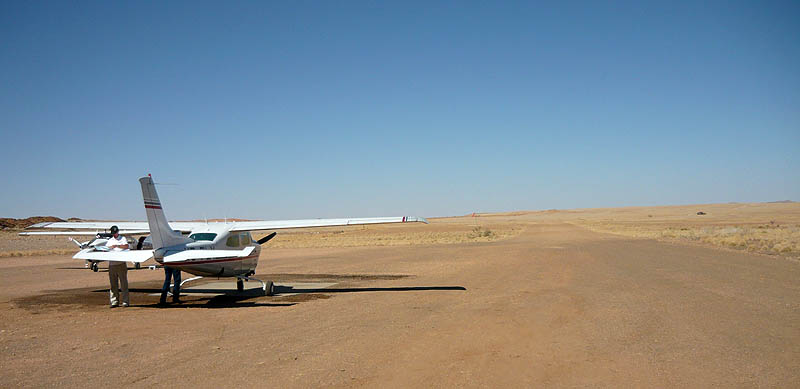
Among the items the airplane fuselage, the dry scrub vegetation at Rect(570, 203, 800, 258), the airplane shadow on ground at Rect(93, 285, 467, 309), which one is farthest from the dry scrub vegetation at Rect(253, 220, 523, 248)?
the airplane fuselage

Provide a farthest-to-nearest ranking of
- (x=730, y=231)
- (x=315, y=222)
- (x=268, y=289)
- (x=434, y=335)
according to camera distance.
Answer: (x=730, y=231)
(x=315, y=222)
(x=268, y=289)
(x=434, y=335)

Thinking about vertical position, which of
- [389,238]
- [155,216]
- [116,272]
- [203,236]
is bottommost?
[389,238]

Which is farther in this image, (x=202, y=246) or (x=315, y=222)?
(x=315, y=222)

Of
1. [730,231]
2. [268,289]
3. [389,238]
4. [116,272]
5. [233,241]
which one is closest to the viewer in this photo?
[116,272]

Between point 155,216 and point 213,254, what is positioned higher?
point 155,216

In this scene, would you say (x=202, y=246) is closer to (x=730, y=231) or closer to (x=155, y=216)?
(x=155, y=216)

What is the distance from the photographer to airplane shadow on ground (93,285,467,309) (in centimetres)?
1327

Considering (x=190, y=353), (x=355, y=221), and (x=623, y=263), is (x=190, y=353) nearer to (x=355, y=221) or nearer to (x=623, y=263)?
(x=355, y=221)

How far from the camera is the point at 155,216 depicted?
42.4 feet

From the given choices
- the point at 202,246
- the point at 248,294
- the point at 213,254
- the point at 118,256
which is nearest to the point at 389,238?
the point at 248,294

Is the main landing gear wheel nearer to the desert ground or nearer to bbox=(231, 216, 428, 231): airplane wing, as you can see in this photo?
the desert ground

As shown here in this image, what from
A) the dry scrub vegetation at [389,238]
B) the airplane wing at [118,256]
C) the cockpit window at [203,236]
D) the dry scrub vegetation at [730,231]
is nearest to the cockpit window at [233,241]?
the cockpit window at [203,236]

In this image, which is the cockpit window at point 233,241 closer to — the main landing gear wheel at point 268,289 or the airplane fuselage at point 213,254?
the airplane fuselage at point 213,254

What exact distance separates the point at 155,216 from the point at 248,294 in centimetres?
382
